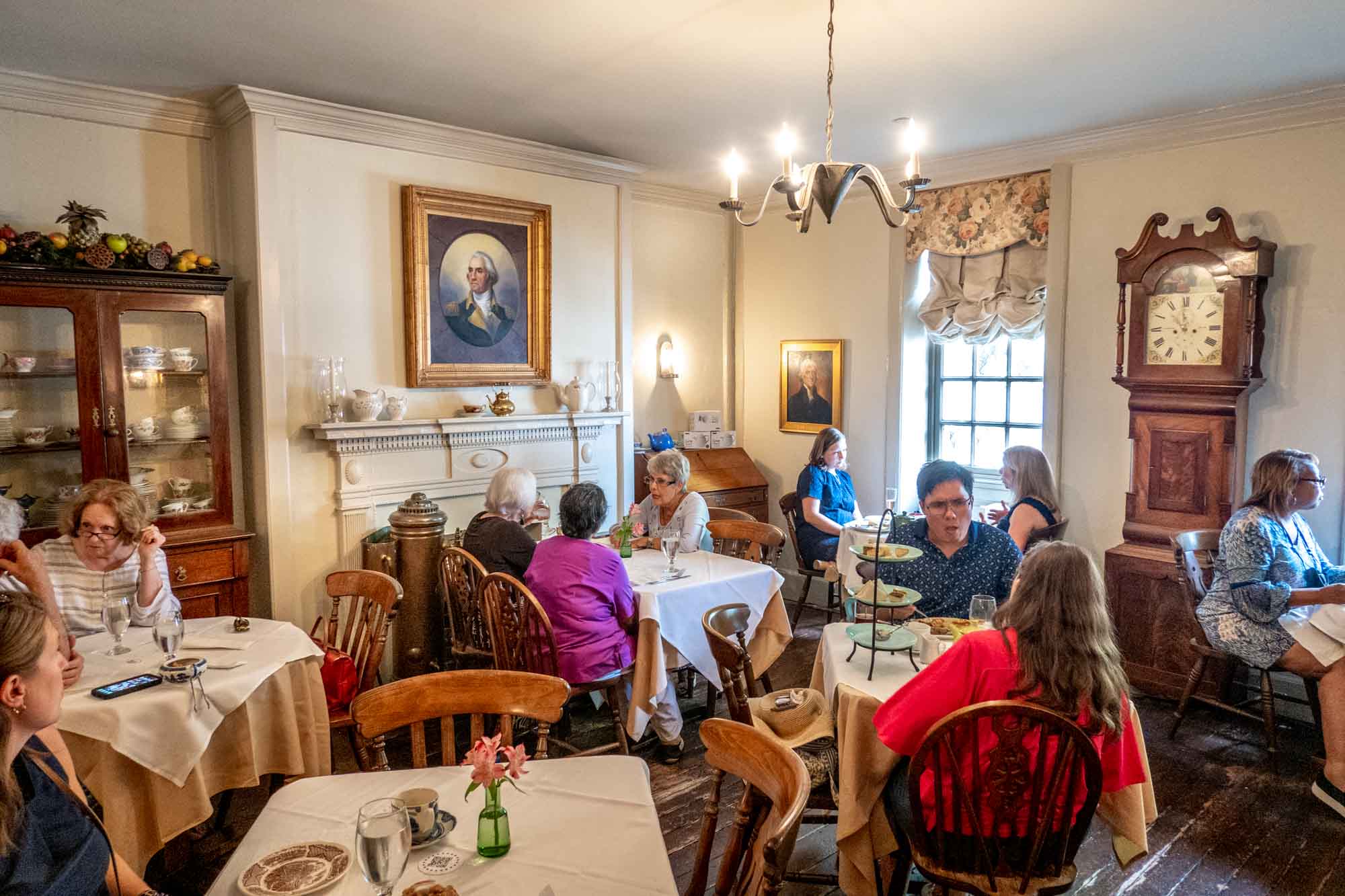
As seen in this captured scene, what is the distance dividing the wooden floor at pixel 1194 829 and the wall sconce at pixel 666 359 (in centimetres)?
297

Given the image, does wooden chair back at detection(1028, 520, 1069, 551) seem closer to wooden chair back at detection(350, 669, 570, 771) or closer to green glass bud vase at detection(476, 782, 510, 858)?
wooden chair back at detection(350, 669, 570, 771)

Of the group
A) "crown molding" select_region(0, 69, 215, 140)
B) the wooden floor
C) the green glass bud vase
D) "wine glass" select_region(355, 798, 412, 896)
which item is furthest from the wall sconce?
"wine glass" select_region(355, 798, 412, 896)

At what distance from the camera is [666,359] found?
624 centimetres

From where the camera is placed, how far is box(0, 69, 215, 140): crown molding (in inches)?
146

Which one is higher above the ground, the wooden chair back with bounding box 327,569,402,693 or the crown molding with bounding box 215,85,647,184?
the crown molding with bounding box 215,85,647,184

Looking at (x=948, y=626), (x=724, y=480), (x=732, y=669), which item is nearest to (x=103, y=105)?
(x=732, y=669)

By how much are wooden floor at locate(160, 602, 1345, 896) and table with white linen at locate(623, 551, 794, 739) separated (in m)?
0.37

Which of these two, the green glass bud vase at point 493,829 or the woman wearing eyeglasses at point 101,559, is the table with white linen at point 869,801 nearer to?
the green glass bud vase at point 493,829

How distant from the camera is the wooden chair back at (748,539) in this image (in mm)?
4238

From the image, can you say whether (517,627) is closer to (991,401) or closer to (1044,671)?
(1044,671)

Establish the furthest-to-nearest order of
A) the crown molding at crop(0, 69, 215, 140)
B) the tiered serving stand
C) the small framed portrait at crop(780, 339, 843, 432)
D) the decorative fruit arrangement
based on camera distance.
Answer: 1. the small framed portrait at crop(780, 339, 843, 432)
2. the crown molding at crop(0, 69, 215, 140)
3. the decorative fruit arrangement
4. the tiered serving stand

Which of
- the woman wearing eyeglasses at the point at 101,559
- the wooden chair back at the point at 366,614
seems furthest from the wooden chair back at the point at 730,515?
the woman wearing eyeglasses at the point at 101,559

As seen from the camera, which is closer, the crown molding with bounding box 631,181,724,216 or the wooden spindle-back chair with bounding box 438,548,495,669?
the wooden spindle-back chair with bounding box 438,548,495,669

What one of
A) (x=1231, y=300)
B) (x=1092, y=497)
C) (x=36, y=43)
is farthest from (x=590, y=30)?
(x=1092, y=497)
